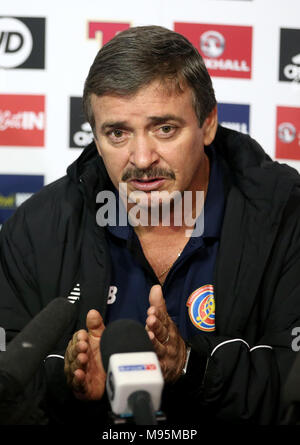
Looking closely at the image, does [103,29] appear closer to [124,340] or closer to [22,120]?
[22,120]

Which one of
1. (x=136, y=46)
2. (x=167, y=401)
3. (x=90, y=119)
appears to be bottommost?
(x=167, y=401)

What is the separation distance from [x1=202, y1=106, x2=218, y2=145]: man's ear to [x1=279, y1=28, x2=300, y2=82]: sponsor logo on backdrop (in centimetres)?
86

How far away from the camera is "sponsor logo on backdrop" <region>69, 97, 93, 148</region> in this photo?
2.58 metres

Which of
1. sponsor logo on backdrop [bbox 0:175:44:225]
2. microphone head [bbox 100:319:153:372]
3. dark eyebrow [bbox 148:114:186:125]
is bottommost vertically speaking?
microphone head [bbox 100:319:153:372]

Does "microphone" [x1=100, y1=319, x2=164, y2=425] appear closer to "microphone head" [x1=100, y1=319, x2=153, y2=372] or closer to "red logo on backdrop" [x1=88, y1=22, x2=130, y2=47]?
"microphone head" [x1=100, y1=319, x2=153, y2=372]

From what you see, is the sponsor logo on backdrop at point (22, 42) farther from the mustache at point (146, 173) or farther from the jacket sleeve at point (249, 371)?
the jacket sleeve at point (249, 371)

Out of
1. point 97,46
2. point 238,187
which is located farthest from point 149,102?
point 97,46

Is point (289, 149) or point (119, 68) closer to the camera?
point (119, 68)

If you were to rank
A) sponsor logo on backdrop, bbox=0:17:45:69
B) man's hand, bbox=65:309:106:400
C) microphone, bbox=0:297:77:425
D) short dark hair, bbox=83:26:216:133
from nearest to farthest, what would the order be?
1. microphone, bbox=0:297:77:425
2. man's hand, bbox=65:309:106:400
3. short dark hair, bbox=83:26:216:133
4. sponsor logo on backdrop, bbox=0:17:45:69

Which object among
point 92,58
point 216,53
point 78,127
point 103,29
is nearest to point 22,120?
point 78,127

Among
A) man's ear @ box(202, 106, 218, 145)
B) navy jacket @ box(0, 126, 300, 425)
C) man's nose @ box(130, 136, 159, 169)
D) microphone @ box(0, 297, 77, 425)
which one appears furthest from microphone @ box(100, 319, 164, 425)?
man's ear @ box(202, 106, 218, 145)

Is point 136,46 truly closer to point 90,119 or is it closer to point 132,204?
point 90,119

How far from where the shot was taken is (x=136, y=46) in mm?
1652

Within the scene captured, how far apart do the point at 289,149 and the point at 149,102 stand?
1.11 metres
